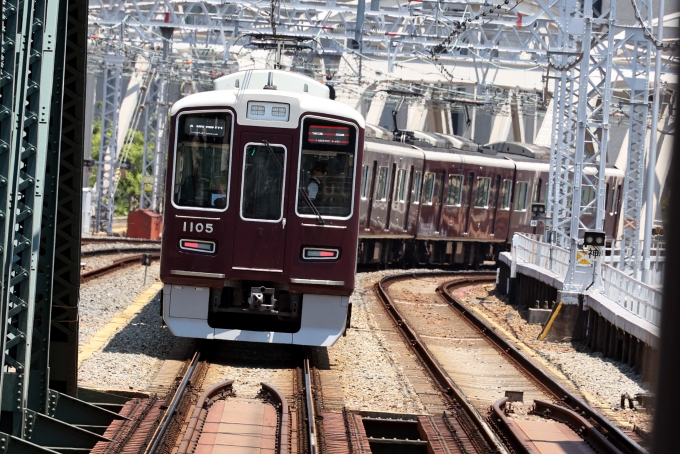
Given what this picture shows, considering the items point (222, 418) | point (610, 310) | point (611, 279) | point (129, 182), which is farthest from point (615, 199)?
point (129, 182)

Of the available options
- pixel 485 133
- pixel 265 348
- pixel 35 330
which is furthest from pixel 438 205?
pixel 485 133

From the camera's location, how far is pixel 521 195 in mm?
27688

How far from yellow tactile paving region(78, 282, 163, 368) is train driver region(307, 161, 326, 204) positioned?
257cm

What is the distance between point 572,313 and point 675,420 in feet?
42.8

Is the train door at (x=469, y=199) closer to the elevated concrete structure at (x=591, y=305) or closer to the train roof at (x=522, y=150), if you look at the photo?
the train roof at (x=522, y=150)

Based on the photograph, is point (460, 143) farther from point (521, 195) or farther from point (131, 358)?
point (131, 358)

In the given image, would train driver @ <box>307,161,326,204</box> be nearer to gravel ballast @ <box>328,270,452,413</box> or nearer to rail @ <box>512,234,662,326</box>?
gravel ballast @ <box>328,270,452,413</box>

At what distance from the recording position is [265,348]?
36.6 feet

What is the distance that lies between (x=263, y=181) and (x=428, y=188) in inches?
592

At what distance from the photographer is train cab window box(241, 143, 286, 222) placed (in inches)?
390

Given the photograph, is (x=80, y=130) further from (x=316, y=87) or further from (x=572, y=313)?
(x=572, y=313)

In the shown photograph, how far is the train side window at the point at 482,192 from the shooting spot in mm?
26317

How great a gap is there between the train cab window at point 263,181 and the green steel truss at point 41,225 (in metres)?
2.80

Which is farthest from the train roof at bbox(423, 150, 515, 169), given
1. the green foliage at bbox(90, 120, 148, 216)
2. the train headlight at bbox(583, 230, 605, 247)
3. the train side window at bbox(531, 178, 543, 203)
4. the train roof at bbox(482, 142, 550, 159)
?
the green foliage at bbox(90, 120, 148, 216)
